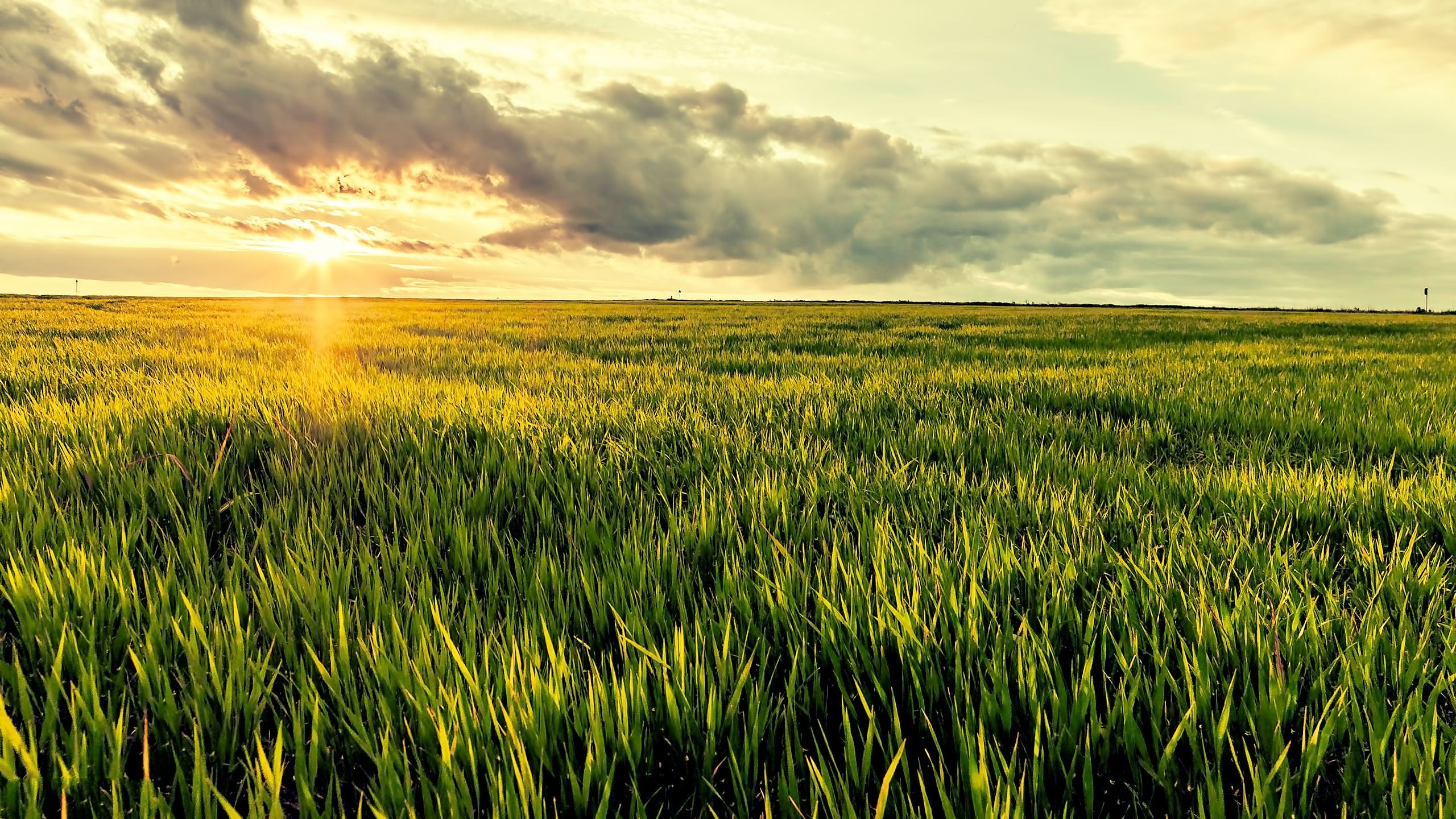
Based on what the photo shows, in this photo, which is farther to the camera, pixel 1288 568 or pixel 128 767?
pixel 1288 568

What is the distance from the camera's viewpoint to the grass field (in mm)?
928

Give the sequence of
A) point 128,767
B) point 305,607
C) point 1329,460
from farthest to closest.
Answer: point 1329,460
point 305,607
point 128,767

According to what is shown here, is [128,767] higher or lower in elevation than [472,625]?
lower

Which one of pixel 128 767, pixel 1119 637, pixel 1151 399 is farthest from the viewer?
pixel 1151 399

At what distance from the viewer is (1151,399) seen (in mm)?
4277

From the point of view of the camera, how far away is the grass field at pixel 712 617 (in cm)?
93

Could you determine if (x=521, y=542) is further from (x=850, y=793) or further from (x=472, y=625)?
(x=850, y=793)

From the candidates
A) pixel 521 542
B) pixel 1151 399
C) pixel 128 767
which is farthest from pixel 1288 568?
pixel 1151 399

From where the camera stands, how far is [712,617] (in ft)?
4.44

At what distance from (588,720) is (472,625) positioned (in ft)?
1.27

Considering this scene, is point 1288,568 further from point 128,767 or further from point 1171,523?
point 128,767

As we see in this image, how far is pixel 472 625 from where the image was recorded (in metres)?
1.27

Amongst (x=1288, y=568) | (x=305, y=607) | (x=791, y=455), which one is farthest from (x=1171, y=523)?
(x=305, y=607)

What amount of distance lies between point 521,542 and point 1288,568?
75.8 inches
